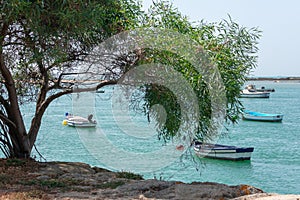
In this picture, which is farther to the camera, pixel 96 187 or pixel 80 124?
pixel 80 124

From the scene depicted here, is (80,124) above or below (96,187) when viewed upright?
below

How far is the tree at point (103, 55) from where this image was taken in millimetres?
5266

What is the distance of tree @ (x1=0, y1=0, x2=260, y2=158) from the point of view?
5266 mm

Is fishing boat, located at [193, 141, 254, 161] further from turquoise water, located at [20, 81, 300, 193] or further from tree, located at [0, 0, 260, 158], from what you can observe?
tree, located at [0, 0, 260, 158]

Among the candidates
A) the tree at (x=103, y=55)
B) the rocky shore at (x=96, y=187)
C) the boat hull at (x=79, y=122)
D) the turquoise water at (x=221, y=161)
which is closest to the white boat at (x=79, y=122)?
the boat hull at (x=79, y=122)

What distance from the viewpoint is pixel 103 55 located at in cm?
633

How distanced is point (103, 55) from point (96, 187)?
198 cm

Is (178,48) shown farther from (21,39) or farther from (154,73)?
(21,39)

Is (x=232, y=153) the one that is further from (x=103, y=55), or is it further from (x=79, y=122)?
(x=103, y=55)

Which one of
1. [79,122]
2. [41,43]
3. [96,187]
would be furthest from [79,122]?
[96,187]

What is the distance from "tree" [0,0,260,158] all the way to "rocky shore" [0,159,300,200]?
3.47ft

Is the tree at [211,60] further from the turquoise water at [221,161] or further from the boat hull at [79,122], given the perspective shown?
the boat hull at [79,122]

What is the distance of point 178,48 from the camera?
559 centimetres

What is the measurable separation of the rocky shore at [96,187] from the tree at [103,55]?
41.6 inches
